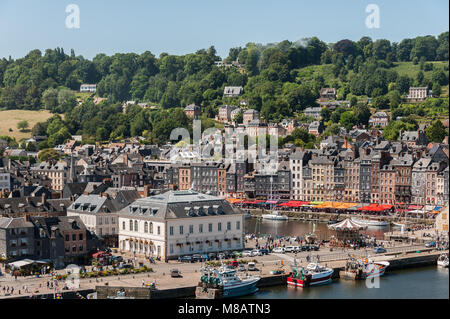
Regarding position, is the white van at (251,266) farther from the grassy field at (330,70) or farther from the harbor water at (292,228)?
the grassy field at (330,70)

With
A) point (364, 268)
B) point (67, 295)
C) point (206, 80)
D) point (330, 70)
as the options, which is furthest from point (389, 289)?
point (330, 70)

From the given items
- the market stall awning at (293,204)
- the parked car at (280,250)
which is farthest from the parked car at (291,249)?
the market stall awning at (293,204)

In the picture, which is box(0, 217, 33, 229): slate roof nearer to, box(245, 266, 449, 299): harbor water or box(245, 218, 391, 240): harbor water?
box(245, 266, 449, 299): harbor water

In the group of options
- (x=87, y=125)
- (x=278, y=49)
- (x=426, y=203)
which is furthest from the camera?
(x=278, y=49)

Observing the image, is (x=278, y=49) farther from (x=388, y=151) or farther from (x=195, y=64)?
(x=388, y=151)

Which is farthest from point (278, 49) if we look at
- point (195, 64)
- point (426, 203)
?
point (426, 203)

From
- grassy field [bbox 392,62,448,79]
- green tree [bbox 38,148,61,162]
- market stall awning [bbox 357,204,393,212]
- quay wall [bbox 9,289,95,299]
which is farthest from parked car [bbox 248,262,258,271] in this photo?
grassy field [bbox 392,62,448,79]

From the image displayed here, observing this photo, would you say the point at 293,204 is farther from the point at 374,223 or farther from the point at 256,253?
the point at 256,253

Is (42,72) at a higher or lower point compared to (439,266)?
higher
